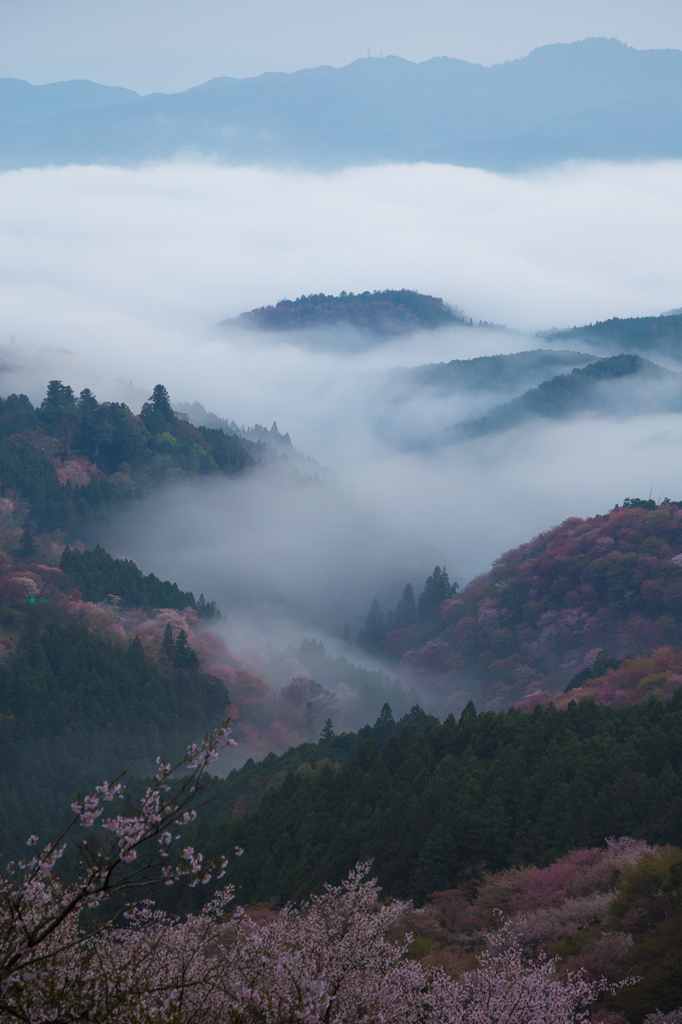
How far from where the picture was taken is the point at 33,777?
198ft

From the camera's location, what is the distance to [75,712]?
67.7 metres

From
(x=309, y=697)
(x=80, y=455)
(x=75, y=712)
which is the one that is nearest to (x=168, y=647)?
(x=75, y=712)

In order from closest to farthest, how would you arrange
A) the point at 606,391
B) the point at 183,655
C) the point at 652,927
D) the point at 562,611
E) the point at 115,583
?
the point at 652,927 < the point at 183,655 < the point at 562,611 < the point at 115,583 < the point at 606,391

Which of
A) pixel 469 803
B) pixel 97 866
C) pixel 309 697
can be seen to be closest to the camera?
pixel 97 866

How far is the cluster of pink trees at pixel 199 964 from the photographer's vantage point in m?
10.8

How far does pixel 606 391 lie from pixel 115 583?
427 feet

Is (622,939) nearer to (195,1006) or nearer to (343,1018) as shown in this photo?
(343,1018)

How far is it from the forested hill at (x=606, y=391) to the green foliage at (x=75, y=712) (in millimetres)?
131256

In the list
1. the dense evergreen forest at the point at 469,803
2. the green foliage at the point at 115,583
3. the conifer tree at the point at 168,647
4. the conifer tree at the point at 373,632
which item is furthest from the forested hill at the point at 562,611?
the conifer tree at the point at 168,647

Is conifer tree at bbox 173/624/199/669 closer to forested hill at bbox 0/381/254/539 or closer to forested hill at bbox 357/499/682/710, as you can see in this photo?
forested hill at bbox 357/499/682/710

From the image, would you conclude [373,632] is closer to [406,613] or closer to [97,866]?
[406,613]

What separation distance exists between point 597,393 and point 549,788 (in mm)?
159696

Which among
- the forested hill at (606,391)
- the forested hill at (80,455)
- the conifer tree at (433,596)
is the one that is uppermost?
the forested hill at (606,391)

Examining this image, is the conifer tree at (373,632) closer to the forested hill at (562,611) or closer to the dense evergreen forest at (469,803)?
the forested hill at (562,611)
